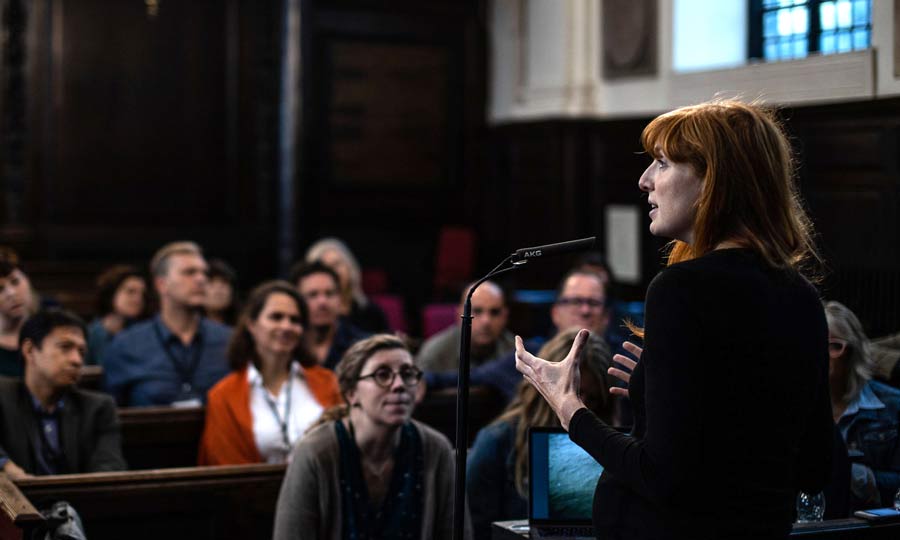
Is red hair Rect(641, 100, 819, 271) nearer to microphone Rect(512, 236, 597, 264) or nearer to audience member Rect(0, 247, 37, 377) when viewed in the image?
microphone Rect(512, 236, 597, 264)

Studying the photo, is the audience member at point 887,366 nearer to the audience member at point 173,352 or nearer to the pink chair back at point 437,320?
the audience member at point 173,352

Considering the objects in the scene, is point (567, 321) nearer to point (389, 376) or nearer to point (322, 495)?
point (389, 376)

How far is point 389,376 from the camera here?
140 inches

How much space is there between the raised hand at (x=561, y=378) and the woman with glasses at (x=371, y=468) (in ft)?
5.04

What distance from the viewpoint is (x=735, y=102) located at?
1.94 meters

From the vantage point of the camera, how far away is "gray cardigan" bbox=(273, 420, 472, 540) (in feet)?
11.1

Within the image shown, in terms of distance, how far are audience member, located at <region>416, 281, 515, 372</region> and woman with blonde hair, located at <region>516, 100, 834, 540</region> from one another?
424 centimetres

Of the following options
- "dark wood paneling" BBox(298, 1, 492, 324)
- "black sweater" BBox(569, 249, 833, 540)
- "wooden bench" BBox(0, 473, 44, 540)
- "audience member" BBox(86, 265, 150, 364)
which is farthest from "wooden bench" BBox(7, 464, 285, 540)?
"dark wood paneling" BBox(298, 1, 492, 324)

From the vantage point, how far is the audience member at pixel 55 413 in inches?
168

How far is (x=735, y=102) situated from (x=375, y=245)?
9.48 meters

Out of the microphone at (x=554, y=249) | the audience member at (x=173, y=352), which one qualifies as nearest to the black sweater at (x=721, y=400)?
the microphone at (x=554, y=249)

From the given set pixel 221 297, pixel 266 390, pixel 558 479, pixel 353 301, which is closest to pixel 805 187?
pixel 353 301

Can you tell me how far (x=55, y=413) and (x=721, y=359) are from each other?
319cm

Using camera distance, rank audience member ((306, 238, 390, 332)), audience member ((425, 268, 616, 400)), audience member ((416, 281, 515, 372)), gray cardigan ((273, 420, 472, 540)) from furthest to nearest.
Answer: audience member ((306, 238, 390, 332)), audience member ((416, 281, 515, 372)), audience member ((425, 268, 616, 400)), gray cardigan ((273, 420, 472, 540))
